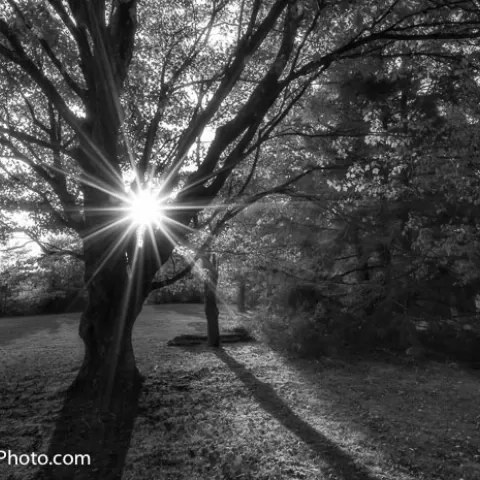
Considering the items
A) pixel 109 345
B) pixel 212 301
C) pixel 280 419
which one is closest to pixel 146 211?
pixel 109 345

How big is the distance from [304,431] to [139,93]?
6.43 m

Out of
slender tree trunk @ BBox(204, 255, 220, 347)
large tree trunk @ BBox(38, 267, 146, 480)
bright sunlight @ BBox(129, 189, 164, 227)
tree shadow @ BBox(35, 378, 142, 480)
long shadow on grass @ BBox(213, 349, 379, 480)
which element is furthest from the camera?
slender tree trunk @ BBox(204, 255, 220, 347)

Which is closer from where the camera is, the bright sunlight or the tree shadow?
the tree shadow

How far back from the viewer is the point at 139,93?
744 centimetres

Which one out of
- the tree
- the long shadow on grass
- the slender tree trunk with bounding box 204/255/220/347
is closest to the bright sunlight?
the tree

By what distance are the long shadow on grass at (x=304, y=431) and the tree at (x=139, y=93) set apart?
2369mm

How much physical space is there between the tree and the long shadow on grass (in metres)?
2.37

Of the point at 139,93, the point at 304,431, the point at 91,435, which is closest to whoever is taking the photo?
the point at 91,435

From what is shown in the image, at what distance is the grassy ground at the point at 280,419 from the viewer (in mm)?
4473

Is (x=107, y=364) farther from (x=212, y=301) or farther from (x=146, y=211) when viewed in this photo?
(x=212, y=301)

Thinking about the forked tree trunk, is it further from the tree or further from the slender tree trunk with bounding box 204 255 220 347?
the slender tree trunk with bounding box 204 255 220 347

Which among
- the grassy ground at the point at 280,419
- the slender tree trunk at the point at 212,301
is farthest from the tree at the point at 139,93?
the slender tree trunk at the point at 212,301

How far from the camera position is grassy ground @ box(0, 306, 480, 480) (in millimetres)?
4473

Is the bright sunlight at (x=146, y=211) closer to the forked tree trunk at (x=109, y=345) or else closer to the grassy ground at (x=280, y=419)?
the forked tree trunk at (x=109, y=345)
